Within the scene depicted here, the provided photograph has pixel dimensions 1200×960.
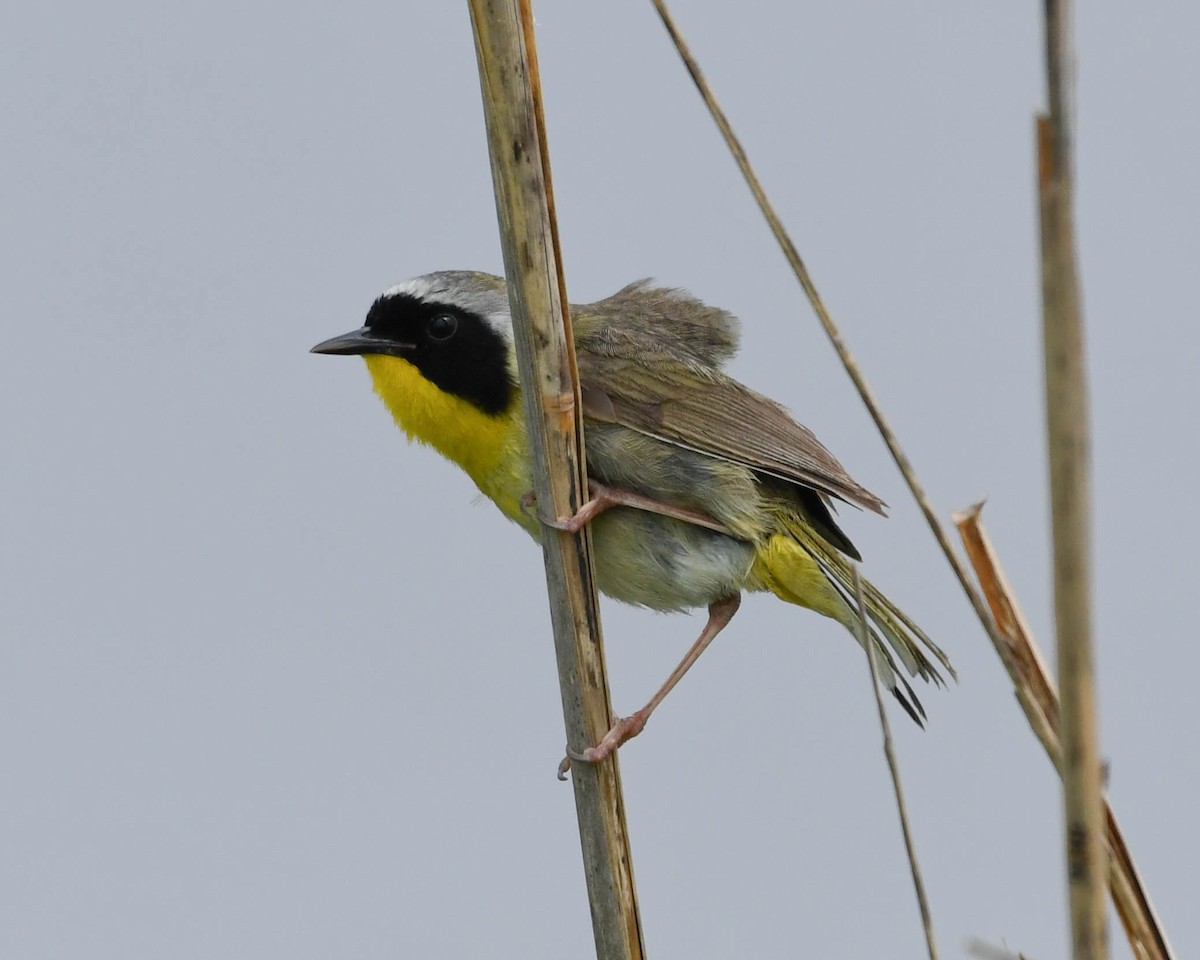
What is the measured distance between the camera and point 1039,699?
1.72m

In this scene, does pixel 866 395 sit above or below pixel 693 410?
below

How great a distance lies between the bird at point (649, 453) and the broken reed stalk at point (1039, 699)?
135 cm

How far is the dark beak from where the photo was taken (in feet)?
10.5

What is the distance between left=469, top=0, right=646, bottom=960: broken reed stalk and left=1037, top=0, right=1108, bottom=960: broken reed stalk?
1006mm

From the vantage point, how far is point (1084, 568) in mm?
1303

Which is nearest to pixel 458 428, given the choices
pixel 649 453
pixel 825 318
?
pixel 649 453

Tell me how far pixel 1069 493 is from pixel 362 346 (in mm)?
2167

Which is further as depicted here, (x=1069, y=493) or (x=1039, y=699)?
(x=1039, y=699)

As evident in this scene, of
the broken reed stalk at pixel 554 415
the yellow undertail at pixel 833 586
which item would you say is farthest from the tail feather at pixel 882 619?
the broken reed stalk at pixel 554 415

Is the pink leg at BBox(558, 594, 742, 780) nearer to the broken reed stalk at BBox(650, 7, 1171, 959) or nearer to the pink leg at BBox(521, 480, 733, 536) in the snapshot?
the pink leg at BBox(521, 480, 733, 536)

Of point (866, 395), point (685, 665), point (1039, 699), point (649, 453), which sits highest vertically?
point (649, 453)

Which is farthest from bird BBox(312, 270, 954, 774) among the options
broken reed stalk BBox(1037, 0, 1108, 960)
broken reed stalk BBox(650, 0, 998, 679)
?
broken reed stalk BBox(1037, 0, 1108, 960)

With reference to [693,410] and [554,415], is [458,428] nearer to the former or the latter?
[693,410]

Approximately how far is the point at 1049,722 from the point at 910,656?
1625 millimetres
